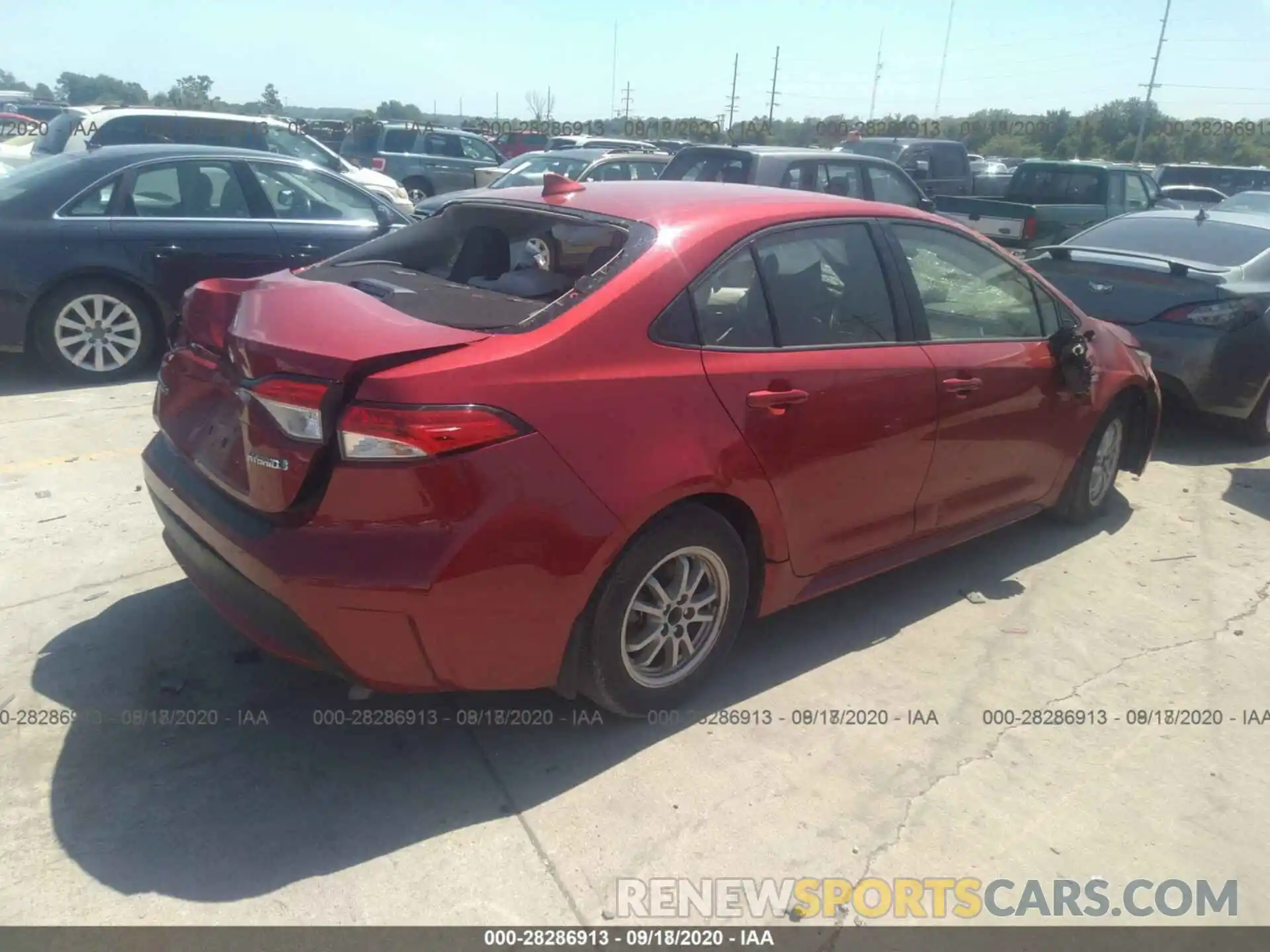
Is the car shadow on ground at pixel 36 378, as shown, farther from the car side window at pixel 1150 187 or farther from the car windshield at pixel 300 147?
the car side window at pixel 1150 187

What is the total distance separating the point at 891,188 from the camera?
1040 cm

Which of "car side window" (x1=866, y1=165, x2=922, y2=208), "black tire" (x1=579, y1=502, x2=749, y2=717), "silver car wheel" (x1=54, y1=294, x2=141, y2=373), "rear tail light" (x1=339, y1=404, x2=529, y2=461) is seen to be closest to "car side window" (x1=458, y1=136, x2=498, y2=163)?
"car side window" (x1=866, y1=165, x2=922, y2=208)

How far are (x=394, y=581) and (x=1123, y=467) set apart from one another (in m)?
4.45

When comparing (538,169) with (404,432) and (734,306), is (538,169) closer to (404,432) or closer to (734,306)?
(734,306)

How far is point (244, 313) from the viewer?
3.04 metres

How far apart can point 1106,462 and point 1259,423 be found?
246 centimetres

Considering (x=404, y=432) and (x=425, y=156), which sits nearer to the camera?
(x=404, y=432)

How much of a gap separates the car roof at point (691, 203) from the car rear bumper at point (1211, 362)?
3.24 m

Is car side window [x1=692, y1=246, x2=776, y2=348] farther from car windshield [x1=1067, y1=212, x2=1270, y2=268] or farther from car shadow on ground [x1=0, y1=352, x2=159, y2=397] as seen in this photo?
car shadow on ground [x1=0, y1=352, x2=159, y2=397]

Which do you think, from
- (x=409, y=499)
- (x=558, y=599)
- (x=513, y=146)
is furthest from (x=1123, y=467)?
(x=513, y=146)

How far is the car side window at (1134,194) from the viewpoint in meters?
14.0

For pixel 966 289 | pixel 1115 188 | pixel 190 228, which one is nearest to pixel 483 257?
pixel 966 289

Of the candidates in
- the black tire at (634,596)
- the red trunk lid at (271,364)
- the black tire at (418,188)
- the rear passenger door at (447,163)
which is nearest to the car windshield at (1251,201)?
the rear passenger door at (447,163)

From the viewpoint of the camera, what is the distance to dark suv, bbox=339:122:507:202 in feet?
65.7
